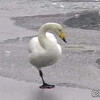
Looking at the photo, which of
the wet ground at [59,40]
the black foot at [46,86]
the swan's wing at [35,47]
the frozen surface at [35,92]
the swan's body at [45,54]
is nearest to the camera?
the frozen surface at [35,92]

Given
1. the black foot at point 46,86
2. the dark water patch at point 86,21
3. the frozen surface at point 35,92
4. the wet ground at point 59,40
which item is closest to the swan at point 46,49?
the black foot at point 46,86

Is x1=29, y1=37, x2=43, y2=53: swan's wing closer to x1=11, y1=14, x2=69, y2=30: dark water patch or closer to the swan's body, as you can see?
the swan's body

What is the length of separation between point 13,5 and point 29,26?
188 inches

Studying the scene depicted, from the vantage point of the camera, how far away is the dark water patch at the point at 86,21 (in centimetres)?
1435

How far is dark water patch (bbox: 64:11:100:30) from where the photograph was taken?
47.1 feet

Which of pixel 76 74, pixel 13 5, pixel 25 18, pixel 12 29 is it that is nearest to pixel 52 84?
pixel 76 74

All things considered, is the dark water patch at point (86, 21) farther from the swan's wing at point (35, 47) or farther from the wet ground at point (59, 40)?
the swan's wing at point (35, 47)

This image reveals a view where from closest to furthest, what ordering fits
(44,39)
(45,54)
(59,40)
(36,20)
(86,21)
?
(45,54), (44,39), (59,40), (86,21), (36,20)

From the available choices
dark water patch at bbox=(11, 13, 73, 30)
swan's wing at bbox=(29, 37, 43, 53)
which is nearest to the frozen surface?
swan's wing at bbox=(29, 37, 43, 53)

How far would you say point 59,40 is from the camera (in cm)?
1245

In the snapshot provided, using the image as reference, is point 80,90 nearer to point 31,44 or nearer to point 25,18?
point 31,44

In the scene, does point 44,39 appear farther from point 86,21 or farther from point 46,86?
point 86,21

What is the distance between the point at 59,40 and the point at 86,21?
9.43ft

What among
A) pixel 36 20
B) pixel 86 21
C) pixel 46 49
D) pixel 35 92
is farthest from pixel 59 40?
pixel 35 92
